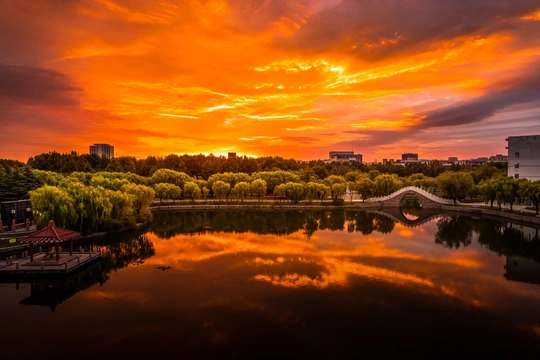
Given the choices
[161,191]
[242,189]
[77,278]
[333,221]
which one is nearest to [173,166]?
[161,191]

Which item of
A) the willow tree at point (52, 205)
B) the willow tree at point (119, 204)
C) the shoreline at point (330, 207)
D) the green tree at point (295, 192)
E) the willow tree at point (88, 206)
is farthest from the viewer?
the green tree at point (295, 192)

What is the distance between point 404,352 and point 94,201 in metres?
26.4

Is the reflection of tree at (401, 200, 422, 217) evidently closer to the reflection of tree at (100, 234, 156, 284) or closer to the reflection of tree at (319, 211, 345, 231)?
the reflection of tree at (319, 211, 345, 231)

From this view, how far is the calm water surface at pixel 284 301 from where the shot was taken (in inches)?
498

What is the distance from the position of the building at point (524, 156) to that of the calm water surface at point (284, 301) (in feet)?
84.9

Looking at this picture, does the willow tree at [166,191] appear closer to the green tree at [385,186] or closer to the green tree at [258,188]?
the green tree at [258,188]

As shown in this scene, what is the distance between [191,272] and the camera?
21.0 m

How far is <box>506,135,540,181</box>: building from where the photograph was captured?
49.6 meters

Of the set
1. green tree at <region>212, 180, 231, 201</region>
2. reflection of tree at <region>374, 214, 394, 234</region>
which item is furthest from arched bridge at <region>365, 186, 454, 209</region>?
green tree at <region>212, 180, 231, 201</region>

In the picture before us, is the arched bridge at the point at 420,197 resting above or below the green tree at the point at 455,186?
below

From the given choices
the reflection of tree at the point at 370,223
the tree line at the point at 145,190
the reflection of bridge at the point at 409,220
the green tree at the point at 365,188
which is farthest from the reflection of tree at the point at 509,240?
the green tree at the point at 365,188

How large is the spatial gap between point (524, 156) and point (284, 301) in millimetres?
50858

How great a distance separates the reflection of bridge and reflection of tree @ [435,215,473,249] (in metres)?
1.77

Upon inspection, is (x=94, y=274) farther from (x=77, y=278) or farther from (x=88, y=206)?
(x=88, y=206)
